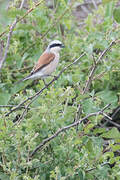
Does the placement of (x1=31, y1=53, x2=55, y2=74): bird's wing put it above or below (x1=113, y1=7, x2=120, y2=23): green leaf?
below

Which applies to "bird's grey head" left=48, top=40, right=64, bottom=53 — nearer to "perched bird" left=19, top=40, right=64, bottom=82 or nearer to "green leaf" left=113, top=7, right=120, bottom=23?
"perched bird" left=19, top=40, right=64, bottom=82

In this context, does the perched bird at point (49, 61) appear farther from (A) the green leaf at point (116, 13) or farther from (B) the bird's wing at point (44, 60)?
(A) the green leaf at point (116, 13)

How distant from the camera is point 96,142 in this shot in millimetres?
2553

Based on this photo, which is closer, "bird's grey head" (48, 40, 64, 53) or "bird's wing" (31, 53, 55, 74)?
"bird's wing" (31, 53, 55, 74)

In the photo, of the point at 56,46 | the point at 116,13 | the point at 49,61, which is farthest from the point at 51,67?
the point at 116,13

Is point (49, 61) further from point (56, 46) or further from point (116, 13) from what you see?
point (116, 13)

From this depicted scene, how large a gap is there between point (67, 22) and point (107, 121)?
4.09 feet

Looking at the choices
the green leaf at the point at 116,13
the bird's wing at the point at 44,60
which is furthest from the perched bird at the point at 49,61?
the green leaf at the point at 116,13

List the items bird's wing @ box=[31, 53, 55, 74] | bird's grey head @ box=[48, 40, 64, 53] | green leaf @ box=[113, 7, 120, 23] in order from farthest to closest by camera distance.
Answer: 1. bird's grey head @ box=[48, 40, 64, 53]
2. bird's wing @ box=[31, 53, 55, 74]
3. green leaf @ box=[113, 7, 120, 23]

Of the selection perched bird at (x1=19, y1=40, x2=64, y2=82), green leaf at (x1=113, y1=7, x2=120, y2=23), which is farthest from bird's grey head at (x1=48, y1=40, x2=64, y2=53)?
green leaf at (x1=113, y1=7, x2=120, y2=23)

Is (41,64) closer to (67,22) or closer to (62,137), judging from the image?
(67,22)

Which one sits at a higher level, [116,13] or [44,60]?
[116,13]

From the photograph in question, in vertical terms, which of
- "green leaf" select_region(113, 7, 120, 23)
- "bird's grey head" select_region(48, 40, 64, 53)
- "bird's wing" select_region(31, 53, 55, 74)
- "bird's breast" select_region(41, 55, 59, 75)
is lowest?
"bird's breast" select_region(41, 55, 59, 75)

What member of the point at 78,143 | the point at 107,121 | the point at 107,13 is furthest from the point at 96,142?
the point at 107,13
